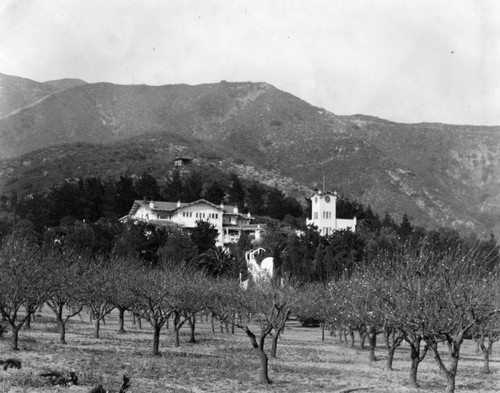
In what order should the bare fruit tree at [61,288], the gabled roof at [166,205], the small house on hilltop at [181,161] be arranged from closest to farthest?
1. the bare fruit tree at [61,288]
2. the gabled roof at [166,205]
3. the small house on hilltop at [181,161]

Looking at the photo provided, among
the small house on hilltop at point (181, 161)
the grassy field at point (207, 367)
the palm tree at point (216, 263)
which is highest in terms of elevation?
the small house on hilltop at point (181, 161)

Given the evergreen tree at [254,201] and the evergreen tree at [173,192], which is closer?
the evergreen tree at [173,192]

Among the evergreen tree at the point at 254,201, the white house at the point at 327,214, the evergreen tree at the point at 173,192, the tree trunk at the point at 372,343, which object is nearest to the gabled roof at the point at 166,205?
the evergreen tree at the point at 173,192

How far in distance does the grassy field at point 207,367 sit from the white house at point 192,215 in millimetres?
60835

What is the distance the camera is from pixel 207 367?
128 feet

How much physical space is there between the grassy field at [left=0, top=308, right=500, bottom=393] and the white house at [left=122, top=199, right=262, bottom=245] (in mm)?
60835

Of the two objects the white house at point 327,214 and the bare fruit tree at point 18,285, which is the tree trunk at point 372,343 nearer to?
the bare fruit tree at point 18,285

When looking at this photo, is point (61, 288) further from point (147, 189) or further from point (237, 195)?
point (237, 195)

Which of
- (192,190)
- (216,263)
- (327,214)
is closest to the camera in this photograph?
(216,263)

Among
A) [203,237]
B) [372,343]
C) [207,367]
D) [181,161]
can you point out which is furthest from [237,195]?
[207,367]

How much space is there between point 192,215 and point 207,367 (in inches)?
3311

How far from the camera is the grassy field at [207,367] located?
104 ft

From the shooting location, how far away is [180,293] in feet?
157

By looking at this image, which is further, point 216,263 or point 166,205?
point 166,205
